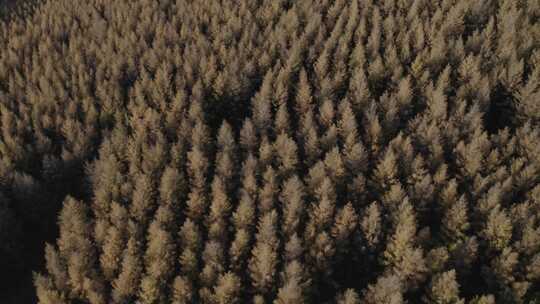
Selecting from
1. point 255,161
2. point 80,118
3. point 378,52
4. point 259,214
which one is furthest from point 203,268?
point 378,52

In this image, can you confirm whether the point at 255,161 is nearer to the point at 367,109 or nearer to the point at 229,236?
the point at 229,236

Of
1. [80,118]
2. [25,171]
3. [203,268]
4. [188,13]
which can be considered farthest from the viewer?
[188,13]

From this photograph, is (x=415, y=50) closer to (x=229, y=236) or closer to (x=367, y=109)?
(x=367, y=109)

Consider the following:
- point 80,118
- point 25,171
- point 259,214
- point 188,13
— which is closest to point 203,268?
point 259,214

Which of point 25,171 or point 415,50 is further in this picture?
point 415,50

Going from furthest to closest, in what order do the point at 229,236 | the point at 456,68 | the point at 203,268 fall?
1. the point at 456,68
2. the point at 229,236
3. the point at 203,268

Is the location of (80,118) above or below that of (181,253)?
above

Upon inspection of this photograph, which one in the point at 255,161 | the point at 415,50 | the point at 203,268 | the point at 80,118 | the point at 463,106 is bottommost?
the point at 203,268
